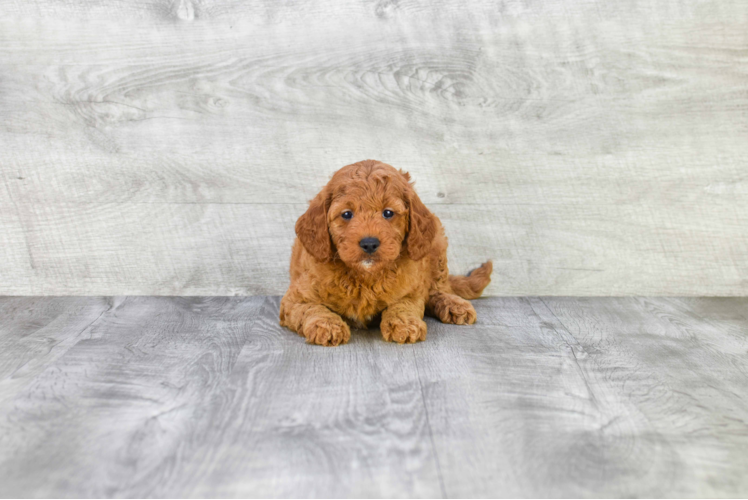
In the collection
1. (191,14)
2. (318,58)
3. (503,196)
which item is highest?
(191,14)

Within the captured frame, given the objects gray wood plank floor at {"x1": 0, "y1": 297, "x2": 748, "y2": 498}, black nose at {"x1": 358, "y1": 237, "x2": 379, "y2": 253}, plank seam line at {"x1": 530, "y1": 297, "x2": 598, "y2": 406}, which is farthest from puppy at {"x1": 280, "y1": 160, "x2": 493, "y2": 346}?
plank seam line at {"x1": 530, "y1": 297, "x2": 598, "y2": 406}

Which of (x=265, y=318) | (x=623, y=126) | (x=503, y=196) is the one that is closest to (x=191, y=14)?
(x=265, y=318)

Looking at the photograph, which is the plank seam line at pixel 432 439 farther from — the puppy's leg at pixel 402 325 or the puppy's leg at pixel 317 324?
the puppy's leg at pixel 317 324

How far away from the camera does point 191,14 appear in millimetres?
3148

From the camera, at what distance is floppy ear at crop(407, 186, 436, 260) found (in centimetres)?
245

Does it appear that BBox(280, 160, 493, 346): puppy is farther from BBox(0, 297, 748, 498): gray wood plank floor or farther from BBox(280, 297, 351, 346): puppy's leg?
BBox(0, 297, 748, 498): gray wood plank floor

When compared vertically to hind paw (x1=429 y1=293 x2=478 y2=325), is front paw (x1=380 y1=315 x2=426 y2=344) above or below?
above

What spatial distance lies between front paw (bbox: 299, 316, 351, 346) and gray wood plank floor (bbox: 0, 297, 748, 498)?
0.07 metres

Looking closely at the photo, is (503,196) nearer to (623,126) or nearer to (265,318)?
(623,126)

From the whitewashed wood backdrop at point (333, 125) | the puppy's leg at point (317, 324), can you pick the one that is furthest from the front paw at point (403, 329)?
the whitewashed wood backdrop at point (333, 125)

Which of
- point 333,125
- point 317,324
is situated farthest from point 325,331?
point 333,125

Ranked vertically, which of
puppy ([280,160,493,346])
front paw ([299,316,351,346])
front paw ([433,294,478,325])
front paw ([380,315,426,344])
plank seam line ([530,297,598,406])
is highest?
puppy ([280,160,493,346])

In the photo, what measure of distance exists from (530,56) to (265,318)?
81.8 inches

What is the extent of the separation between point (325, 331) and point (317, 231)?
1.40 feet
